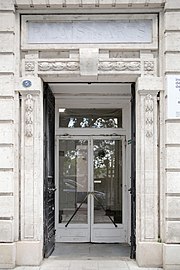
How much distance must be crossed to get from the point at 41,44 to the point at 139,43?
5.54 ft

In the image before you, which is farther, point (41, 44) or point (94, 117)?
point (94, 117)

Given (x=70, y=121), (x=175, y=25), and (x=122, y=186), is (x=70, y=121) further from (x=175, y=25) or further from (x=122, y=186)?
(x=175, y=25)

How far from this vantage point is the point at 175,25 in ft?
23.9

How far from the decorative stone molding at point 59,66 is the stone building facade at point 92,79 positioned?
0.02 metres

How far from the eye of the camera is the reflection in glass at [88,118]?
1027cm

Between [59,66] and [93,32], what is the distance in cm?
84

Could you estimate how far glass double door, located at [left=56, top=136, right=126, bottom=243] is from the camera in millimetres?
10172

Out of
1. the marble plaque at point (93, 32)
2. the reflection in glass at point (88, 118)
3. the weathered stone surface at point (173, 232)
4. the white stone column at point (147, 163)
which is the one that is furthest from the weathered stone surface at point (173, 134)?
Result: the reflection in glass at point (88, 118)

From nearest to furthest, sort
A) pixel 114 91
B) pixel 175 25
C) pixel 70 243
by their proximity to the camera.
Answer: pixel 175 25
pixel 114 91
pixel 70 243

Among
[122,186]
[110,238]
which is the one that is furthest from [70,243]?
[122,186]

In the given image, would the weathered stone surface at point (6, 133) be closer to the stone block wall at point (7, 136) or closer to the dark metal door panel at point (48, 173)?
the stone block wall at point (7, 136)

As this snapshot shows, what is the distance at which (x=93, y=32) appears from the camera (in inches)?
297

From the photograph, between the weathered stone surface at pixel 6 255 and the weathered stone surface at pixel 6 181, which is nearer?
the weathered stone surface at pixel 6 255

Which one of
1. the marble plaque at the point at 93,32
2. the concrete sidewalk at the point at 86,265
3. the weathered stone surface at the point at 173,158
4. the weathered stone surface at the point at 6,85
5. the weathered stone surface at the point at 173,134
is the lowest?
the concrete sidewalk at the point at 86,265
